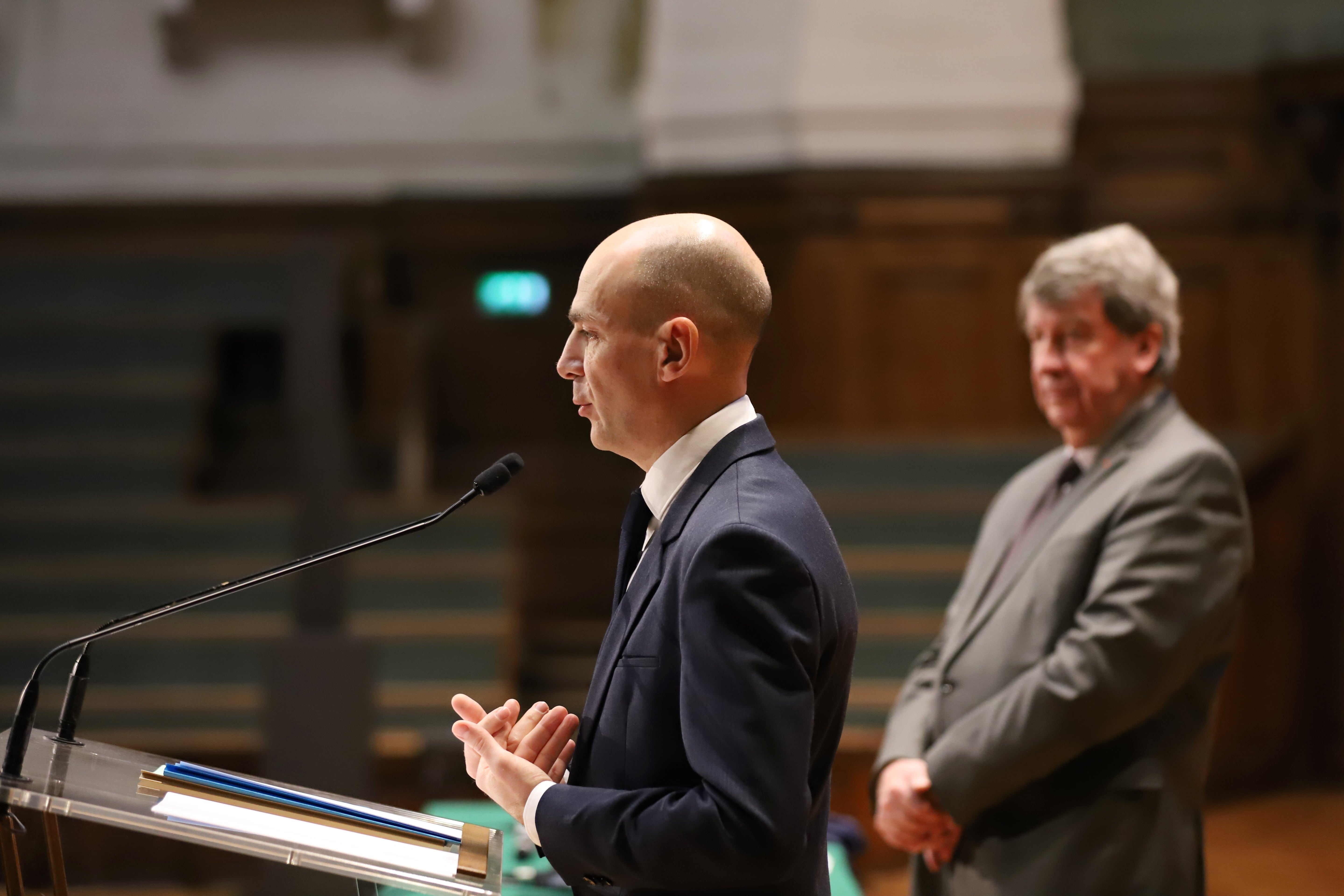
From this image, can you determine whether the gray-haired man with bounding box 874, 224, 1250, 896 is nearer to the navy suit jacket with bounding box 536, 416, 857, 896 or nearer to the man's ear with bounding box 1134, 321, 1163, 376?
the man's ear with bounding box 1134, 321, 1163, 376

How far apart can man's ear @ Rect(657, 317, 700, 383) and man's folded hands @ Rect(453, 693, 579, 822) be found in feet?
0.99

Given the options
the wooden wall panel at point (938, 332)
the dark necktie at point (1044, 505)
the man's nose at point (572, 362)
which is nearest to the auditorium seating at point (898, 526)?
the wooden wall panel at point (938, 332)

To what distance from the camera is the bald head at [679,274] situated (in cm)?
114

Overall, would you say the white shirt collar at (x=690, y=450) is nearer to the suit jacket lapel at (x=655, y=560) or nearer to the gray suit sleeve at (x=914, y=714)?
the suit jacket lapel at (x=655, y=560)

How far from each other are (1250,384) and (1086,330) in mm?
3578

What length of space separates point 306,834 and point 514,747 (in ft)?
0.66

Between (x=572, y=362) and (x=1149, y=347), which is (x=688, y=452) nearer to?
(x=572, y=362)

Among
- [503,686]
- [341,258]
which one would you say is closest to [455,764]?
[503,686]

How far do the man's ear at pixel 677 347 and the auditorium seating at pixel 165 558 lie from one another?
10.5 ft

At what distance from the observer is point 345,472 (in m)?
3.28

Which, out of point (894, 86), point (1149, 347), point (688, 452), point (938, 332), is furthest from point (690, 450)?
point (894, 86)

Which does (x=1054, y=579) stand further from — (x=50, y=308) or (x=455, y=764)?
(x=50, y=308)

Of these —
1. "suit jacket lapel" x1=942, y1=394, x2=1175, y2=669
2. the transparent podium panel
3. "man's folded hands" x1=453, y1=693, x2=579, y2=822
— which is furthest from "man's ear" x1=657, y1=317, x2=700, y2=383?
"suit jacket lapel" x1=942, y1=394, x2=1175, y2=669

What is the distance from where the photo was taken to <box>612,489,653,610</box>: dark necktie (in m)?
1.27
